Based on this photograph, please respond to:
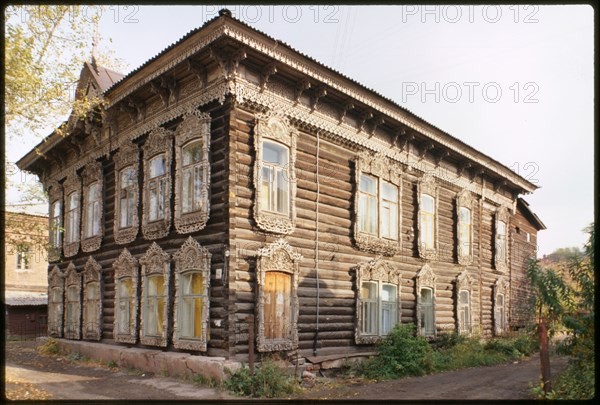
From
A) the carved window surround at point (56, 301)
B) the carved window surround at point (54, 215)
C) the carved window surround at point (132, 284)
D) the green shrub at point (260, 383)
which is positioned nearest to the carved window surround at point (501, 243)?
the green shrub at point (260, 383)

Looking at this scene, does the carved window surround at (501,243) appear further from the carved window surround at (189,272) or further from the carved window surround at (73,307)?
the carved window surround at (73,307)

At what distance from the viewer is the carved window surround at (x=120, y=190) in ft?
56.2

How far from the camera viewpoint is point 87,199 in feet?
67.7

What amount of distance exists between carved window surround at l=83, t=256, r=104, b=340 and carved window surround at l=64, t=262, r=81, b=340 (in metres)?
0.57

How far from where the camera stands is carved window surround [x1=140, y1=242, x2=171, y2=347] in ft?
49.2

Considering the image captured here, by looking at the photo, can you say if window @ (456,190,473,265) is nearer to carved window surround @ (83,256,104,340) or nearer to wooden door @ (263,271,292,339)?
wooden door @ (263,271,292,339)

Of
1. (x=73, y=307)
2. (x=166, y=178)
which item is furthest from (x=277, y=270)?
(x=73, y=307)

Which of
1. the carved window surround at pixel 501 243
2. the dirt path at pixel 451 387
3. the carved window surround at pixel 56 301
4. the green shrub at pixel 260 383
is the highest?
the carved window surround at pixel 501 243

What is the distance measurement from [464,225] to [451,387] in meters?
11.1

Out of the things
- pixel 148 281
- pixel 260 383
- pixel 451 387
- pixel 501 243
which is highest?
pixel 501 243

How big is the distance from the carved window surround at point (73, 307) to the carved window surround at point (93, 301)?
571 millimetres

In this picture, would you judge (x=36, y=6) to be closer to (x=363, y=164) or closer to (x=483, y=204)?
(x=363, y=164)

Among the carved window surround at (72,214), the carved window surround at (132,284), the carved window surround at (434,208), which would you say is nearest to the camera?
the carved window surround at (132,284)

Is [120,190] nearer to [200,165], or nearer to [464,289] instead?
[200,165]
